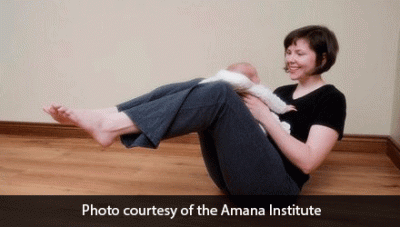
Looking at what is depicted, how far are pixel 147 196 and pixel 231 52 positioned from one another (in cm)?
111

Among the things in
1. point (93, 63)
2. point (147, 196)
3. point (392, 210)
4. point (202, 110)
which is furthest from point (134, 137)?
point (93, 63)

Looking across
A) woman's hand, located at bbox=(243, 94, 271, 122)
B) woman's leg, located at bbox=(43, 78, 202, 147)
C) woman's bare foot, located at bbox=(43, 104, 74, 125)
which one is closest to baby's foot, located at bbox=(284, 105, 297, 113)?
woman's hand, located at bbox=(243, 94, 271, 122)

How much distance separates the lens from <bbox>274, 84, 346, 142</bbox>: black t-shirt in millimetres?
1164

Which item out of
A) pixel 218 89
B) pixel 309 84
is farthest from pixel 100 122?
pixel 309 84

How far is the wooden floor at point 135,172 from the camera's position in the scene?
1456mm

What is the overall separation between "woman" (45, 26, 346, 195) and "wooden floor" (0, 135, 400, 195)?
33cm

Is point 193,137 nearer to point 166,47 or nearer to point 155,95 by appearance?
point 166,47

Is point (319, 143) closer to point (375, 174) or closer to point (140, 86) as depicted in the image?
point (375, 174)

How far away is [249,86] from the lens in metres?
1.15

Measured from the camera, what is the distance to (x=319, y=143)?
113cm

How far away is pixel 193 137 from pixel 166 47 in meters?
0.59

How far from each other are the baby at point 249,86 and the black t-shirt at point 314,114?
0.04 m

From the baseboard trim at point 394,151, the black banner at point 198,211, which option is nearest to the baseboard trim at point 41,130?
the black banner at point 198,211

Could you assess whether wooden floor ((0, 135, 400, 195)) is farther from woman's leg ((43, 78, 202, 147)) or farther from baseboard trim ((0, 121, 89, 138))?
woman's leg ((43, 78, 202, 147))
